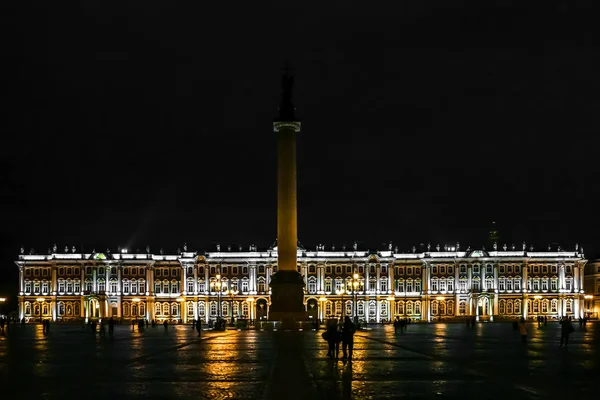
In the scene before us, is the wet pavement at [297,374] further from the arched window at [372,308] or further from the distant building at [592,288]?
the distant building at [592,288]

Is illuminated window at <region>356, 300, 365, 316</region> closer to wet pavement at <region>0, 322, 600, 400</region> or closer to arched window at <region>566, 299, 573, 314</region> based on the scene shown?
arched window at <region>566, 299, 573, 314</region>

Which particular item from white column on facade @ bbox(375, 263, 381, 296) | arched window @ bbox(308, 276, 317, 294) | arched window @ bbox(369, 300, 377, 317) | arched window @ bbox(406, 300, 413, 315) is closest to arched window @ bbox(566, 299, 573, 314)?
arched window @ bbox(406, 300, 413, 315)

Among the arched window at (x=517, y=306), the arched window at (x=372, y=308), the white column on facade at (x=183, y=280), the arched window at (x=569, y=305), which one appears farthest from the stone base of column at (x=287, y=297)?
the arched window at (x=569, y=305)

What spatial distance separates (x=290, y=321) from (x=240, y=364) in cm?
4026

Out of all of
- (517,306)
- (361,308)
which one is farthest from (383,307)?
(517,306)

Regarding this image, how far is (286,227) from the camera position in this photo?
72.2 meters

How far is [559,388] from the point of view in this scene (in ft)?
72.3

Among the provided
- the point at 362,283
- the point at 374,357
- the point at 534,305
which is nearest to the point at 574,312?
the point at 534,305

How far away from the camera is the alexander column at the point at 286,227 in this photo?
7144 centimetres

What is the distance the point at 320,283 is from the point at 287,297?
74544mm

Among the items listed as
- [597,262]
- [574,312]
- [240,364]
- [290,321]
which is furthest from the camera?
[597,262]

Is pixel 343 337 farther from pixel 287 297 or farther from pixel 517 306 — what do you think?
pixel 517 306

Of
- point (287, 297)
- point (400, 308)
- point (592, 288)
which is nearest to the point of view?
point (287, 297)

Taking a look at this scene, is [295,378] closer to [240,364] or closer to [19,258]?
[240,364]
